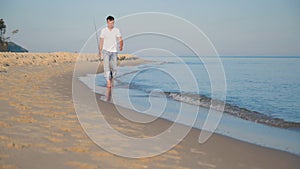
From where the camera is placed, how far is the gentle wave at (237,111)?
7.12 metres

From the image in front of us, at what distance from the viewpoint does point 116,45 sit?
9.02m

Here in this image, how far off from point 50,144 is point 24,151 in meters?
0.42

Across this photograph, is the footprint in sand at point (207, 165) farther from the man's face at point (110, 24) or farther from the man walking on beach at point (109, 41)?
the man's face at point (110, 24)

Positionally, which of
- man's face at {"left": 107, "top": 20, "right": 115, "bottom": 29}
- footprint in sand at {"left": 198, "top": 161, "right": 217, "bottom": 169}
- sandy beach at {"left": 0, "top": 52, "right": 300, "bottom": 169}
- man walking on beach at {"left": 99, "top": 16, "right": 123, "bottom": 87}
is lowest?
footprint in sand at {"left": 198, "top": 161, "right": 217, "bottom": 169}

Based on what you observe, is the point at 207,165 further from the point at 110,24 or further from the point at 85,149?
the point at 110,24

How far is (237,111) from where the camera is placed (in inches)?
336

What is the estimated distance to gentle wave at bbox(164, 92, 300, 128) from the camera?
280 inches

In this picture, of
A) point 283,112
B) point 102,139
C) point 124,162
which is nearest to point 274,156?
point 124,162

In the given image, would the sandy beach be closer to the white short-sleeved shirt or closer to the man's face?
the white short-sleeved shirt

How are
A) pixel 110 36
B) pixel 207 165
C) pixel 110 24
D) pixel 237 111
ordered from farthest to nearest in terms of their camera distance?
pixel 110 36
pixel 110 24
pixel 237 111
pixel 207 165

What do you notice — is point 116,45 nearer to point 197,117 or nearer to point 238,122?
point 197,117

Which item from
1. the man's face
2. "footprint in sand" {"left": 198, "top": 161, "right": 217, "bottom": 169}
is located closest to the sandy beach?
"footprint in sand" {"left": 198, "top": 161, "right": 217, "bottom": 169}

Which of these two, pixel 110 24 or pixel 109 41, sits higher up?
pixel 110 24

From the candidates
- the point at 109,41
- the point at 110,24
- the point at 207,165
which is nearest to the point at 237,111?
the point at 109,41
